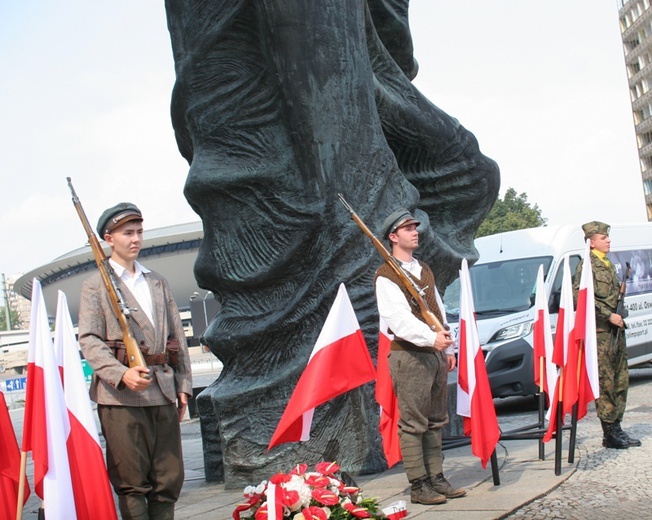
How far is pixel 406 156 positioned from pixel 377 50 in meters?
0.78

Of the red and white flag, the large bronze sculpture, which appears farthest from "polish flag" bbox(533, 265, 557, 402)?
the red and white flag

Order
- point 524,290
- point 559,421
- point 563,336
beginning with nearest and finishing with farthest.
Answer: point 559,421 < point 563,336 < point 524,290

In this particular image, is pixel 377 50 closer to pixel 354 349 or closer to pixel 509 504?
pixel 354 349

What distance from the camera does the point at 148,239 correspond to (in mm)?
85250

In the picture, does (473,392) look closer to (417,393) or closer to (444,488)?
(417,393)

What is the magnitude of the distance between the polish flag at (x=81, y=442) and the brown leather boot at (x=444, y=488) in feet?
5.48

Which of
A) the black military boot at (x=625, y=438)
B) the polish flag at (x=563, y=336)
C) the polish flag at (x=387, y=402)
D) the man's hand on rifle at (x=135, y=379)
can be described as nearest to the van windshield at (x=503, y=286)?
the black military boot at (x=625, y=438)

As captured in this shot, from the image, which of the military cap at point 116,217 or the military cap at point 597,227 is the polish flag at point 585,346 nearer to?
the military cap at point 597,227

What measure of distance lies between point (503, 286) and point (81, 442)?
8.45 meters

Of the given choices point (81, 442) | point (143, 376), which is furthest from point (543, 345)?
point (81, 442)

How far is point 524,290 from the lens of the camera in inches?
452

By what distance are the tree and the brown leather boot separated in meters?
69.5

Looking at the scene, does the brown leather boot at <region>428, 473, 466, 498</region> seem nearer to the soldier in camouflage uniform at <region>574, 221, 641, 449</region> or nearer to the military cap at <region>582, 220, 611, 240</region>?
the soldier in camouflage uniform at <region>574, 221, 641, 449</region>

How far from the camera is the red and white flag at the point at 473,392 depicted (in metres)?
4.98
